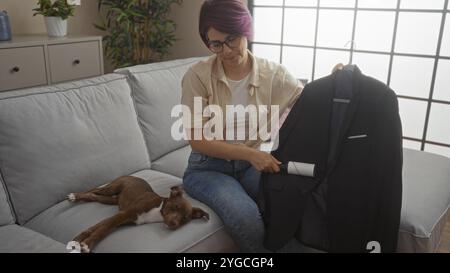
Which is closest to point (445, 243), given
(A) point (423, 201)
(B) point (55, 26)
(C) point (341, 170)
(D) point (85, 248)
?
(A) point (423, 201)

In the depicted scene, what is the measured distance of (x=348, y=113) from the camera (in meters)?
1.25

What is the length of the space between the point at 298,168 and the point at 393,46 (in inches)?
64.6

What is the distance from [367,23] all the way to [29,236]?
2315 millimetres

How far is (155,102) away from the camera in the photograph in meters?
2.01

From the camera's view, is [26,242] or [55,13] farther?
[55,13]

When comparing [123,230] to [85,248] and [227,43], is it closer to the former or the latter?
[85,248]

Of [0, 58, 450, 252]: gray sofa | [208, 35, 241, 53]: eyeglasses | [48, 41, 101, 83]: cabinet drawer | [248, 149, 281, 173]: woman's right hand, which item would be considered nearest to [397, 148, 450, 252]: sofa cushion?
[0, 58, 450, 252]: gray sofa

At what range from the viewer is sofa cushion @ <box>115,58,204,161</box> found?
196 centimetres

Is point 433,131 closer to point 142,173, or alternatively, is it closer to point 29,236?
point 142,173

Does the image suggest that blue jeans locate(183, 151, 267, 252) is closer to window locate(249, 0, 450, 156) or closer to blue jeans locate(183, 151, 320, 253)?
blue jeans locate(183, 151, 320, 253)

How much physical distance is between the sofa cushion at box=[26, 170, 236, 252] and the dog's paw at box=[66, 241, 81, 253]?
0.05m

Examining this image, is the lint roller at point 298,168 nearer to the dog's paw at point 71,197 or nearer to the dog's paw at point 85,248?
the dog's paw at point 85,248
